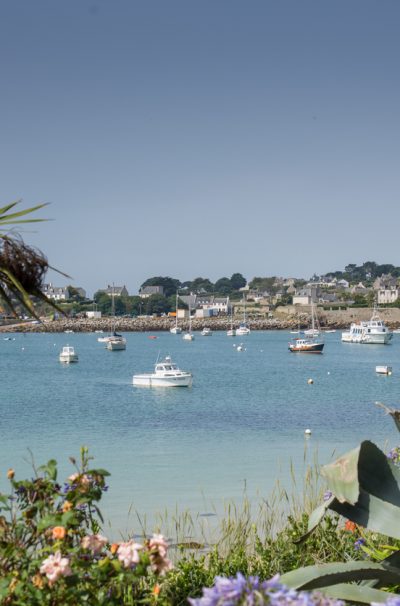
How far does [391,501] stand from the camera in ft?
13.2

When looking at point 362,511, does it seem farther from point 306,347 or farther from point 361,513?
point 306,347

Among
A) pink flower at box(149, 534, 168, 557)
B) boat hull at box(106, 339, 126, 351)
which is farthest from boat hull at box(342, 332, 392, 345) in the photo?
pink flower at box(149, 534, 168, 557)

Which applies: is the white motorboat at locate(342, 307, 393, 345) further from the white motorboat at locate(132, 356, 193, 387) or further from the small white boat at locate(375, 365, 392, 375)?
the white motorboat at locate(132, 356, 193, 387)

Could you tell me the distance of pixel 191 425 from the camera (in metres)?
31.3

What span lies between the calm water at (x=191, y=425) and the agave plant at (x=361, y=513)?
221 cm

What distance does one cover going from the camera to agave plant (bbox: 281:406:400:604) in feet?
11.1

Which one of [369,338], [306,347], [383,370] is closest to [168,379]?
[383,370]

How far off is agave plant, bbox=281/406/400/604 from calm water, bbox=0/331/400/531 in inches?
86.9

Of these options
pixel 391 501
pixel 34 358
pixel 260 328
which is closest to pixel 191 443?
pixel 391 501

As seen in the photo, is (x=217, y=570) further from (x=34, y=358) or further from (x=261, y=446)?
(x=34, y=358)

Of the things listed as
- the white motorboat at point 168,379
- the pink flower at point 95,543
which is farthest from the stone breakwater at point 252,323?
the pink flower at point 95,543

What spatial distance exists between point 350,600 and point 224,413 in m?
32.2

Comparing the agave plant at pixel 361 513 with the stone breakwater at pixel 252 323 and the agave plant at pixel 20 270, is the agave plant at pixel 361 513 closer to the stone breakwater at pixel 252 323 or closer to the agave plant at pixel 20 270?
the agave plant at pixel 20 270

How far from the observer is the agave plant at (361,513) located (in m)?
3.37
